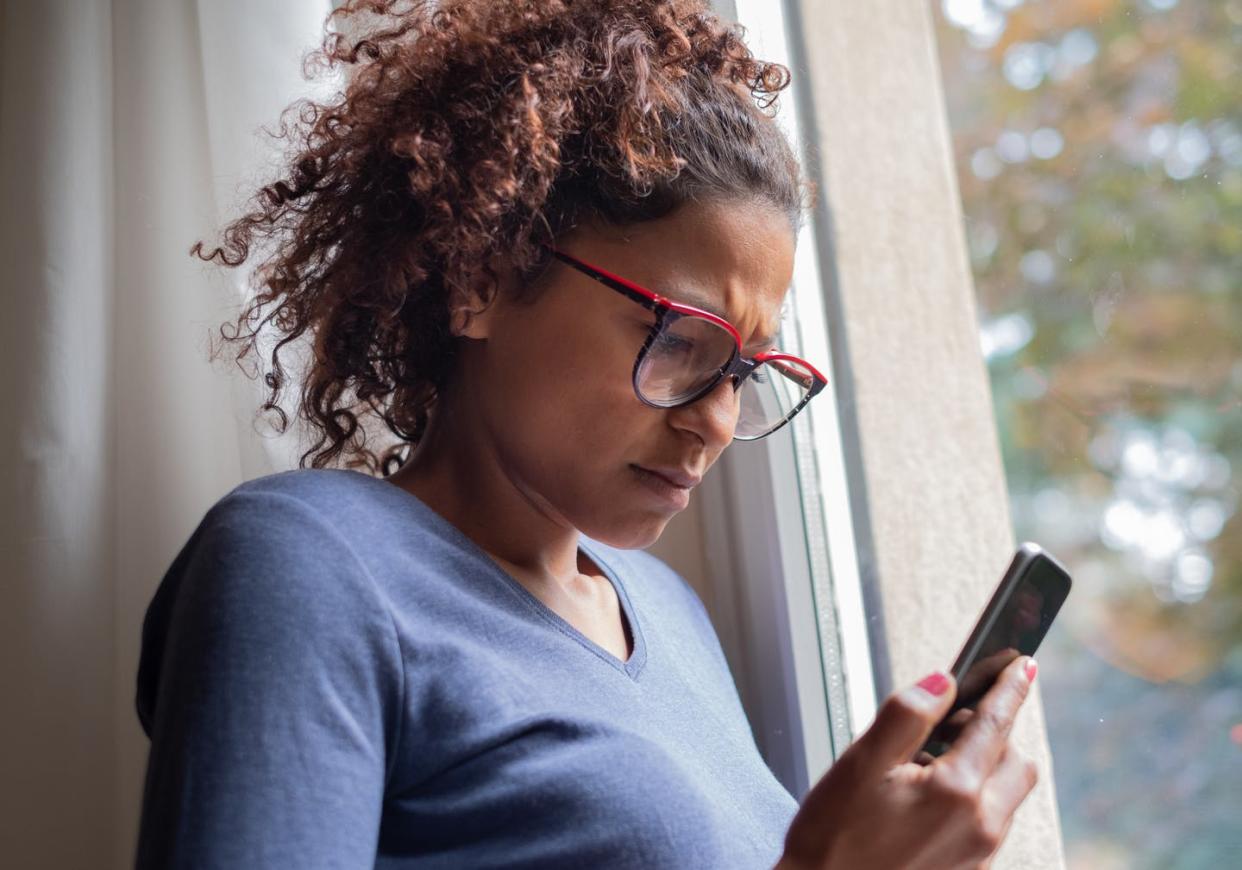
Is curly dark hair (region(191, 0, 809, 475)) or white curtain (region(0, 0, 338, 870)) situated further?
white curtain (region(0, 0, 338, 870))

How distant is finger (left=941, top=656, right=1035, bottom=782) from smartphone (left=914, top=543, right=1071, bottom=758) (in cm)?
2

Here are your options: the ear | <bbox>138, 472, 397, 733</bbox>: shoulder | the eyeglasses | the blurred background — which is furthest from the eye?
the blurred background

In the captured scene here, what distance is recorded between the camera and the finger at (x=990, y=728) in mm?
724

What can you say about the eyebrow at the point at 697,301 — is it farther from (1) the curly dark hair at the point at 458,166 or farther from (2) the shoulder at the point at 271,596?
(2) the shoulder at the point at 271,596

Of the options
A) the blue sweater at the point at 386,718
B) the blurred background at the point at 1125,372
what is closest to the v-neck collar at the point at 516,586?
the blue sweater at the point at 386,718

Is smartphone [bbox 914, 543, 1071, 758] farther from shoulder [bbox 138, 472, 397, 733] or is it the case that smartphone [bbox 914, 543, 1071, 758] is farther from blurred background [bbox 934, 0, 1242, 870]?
shoulder [bbox 138, 472, 397, 733]

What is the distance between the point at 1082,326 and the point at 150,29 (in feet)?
2.85

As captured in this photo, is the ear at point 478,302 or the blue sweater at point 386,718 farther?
the ear at point 478,302

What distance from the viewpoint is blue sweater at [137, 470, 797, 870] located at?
2.05 ft

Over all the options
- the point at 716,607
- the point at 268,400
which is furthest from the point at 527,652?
the point at 716,607

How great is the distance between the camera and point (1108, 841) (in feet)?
3.23

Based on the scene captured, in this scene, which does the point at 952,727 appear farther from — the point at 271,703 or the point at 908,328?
the point at 908,328

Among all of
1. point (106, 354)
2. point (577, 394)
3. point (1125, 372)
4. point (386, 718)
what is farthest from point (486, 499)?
point (1125, 372)

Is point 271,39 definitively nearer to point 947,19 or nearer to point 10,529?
point 10,529
